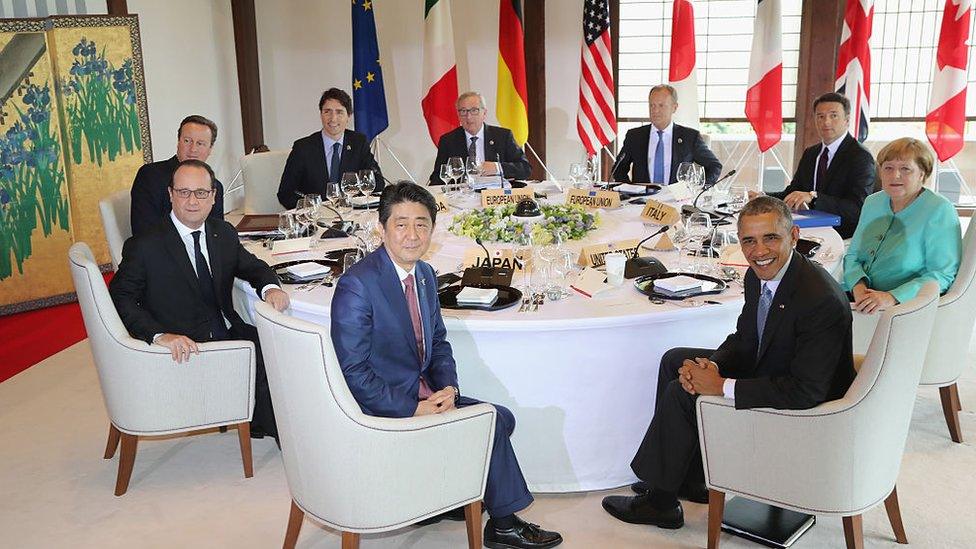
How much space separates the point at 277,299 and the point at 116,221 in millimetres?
1535

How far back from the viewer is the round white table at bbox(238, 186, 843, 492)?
3498 millimetres

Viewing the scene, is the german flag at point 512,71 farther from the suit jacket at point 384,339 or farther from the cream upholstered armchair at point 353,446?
the cream upholstered armchair at point 353,446

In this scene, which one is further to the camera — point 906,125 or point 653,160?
point 906,125

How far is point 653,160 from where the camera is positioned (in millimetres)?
6547

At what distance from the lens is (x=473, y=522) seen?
3066 mm

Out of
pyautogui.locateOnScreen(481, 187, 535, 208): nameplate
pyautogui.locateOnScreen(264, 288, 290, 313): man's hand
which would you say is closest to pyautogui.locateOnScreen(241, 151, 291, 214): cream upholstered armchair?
pyautogui.locateOnScreen(481, 187, 535, 208): nameplate

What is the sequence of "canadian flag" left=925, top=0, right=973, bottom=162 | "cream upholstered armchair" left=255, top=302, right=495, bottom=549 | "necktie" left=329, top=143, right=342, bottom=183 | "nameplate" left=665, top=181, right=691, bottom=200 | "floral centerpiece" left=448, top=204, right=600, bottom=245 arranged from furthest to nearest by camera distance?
1. "canadian flag" left=925, top=0, right=973, bottom=162
2. "necktie" left=329, top=143, right=342, bottom=183
3. "nameplate" left=665, top=181, right=691, bottom=200
4. "floral centerpiece" left=448, top=204, right=600, bottom=245
5. "cream upholstered armchair" left=255, top=302, right=495, bottom=549

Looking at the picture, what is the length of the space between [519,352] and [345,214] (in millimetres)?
1966

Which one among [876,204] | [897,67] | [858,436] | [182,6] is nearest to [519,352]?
[858,436]

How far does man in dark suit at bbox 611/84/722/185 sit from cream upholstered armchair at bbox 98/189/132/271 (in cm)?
310

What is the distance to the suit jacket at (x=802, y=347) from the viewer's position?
2936mm

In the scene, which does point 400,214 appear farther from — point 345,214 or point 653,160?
point 653,160

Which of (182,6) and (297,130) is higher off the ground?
(182,6)

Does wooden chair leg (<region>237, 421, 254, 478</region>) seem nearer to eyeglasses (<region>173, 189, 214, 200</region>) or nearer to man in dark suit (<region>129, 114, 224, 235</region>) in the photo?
eyeglasses (<region>173, 189, 214, 200</region>)
